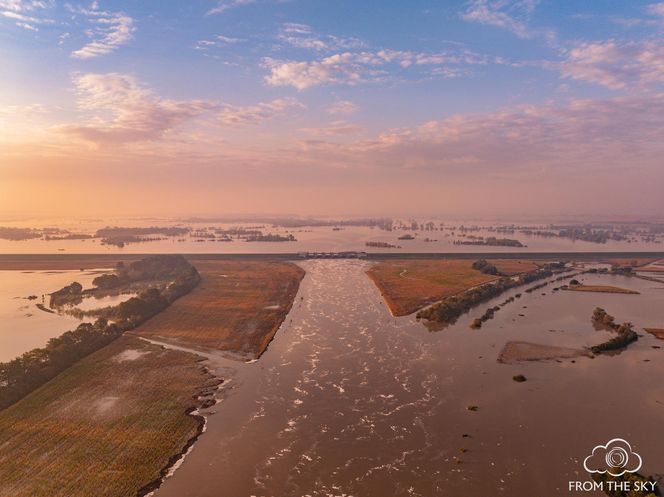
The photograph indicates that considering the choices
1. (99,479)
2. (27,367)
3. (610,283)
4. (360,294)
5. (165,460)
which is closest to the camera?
(99,479)

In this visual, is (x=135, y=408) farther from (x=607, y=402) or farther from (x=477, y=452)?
(x=607, y=402)

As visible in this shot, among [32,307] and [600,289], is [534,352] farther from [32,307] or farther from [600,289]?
[32,307]

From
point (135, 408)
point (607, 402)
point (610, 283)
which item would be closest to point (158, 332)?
point (135, 408)

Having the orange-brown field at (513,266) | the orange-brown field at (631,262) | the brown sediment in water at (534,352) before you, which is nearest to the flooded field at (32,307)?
→ the brown sediment in water at (534,352)

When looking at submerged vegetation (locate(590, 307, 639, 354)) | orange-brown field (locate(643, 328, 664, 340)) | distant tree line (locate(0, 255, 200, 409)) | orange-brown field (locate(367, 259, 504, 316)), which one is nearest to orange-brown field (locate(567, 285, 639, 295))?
orange-brown field (locate(367, 259, 504, 316))

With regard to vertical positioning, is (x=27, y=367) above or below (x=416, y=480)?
above

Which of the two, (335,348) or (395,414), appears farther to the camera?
(335,348)
